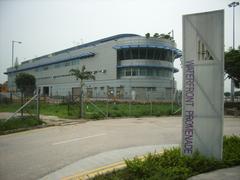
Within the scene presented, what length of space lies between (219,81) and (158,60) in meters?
58.8

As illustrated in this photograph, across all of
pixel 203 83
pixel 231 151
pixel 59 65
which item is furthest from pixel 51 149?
pixel 59 65

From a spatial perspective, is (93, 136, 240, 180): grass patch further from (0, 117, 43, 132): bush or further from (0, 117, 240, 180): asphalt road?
(0, 117, 43, 132): bush

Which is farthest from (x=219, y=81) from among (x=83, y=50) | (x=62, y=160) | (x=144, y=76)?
(x=83, y=50)

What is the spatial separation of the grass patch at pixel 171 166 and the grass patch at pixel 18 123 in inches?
377

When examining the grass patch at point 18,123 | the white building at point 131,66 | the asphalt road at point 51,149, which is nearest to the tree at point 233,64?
the asphalt road at point 51,149

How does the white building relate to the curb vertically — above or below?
above

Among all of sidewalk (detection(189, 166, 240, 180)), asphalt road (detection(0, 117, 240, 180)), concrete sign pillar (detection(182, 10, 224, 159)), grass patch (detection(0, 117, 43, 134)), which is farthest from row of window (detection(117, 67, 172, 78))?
Result: sidewalk (detection(189, 166, 240, 180))

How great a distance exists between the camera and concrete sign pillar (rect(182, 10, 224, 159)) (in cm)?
642

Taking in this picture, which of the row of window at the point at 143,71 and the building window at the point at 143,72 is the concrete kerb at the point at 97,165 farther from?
the row of window at the point at 143,71

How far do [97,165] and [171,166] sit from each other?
2.01 meters

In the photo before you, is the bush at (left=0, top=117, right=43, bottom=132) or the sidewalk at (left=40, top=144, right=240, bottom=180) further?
the bush at (left=0, top=117, right=43, bottom=132)

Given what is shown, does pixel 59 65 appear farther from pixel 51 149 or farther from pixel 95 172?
pixel 95 172

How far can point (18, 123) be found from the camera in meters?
14.8

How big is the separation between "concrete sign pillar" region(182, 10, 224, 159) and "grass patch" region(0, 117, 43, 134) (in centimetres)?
1007
